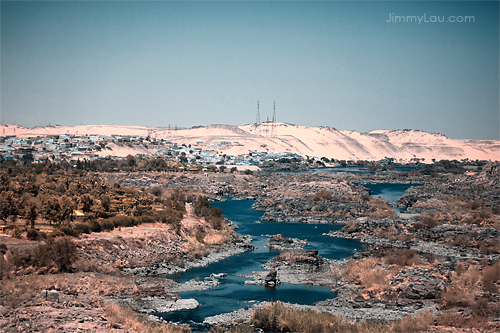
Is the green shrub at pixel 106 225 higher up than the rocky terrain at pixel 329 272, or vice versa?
the green shrub at pixel 106 225

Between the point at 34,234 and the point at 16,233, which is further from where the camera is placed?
the point at 34,234

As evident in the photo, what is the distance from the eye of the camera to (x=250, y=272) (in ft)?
97.3

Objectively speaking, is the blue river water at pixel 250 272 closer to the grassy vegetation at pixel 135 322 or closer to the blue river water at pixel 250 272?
the blue river water at pixel 250 272

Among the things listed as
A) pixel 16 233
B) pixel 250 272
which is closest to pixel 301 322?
pixel 250 272

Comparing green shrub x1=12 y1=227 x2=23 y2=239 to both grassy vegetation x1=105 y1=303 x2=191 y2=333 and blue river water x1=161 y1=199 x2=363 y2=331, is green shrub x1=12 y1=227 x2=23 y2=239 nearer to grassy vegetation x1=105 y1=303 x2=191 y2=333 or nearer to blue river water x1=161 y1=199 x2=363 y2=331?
blue river water x1=161 y1=199 x2=363 y2=331

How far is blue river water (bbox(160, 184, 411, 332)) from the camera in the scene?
73.2ft

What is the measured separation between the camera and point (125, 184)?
2741 inches

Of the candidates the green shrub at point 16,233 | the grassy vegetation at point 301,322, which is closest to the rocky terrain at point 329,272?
the grassy vegetation at point 301,322

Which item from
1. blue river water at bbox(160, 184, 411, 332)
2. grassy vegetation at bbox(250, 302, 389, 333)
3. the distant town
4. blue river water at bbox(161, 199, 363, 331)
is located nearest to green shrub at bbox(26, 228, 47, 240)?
blue river water at bbox(160, 184, 411, 332)

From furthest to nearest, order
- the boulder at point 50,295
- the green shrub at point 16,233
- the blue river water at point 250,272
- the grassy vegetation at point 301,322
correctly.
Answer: the green shrub at point 16,233
the blue river water at point 250,272
the boulder at point 50,295
the grassy vegetation at point 301,322

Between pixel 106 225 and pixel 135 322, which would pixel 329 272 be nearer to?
pixel 135 322

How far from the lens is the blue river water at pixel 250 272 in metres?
22.3

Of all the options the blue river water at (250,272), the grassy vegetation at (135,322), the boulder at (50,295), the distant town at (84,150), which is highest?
the distant town at (84,150)

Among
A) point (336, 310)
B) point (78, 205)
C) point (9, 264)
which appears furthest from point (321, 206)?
point (9, 264)
